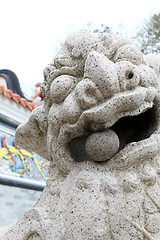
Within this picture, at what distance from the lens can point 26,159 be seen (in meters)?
3.82

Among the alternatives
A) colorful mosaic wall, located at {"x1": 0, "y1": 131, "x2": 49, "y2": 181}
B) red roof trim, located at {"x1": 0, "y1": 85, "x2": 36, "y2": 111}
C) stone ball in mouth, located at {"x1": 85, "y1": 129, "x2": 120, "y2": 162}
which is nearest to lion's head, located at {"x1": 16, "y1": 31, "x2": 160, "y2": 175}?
stone ball in mouth, located at {"x1": 85, "y1": 129, "x2": 120, "y2": 162}

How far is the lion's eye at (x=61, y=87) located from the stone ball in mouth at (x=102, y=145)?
20 centimetres

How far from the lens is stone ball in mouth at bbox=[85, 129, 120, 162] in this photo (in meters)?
1.03

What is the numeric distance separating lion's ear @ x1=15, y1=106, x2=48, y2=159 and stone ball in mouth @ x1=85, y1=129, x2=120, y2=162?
34cm

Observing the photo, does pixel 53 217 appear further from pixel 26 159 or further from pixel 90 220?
pixel 26 159

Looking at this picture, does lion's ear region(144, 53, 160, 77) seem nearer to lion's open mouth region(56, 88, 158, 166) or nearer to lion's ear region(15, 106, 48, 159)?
lion's open mouth region(56, 88, 158, 166)

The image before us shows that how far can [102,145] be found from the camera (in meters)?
1.03

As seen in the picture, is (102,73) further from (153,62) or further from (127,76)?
(153,62)

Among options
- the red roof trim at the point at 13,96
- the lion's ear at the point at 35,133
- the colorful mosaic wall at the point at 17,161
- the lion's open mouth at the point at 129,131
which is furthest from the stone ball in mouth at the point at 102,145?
the colorful mosaic wall at the point at 17,161

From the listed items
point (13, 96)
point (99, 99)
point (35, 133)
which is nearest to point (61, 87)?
point (99, 99)

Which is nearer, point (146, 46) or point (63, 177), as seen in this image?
point (63, 177)

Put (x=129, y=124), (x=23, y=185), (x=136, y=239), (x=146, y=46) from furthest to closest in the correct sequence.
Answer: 1. (x=146, y=46)
2. (x=23, y=185)
3. (x=129, y=124)
4. (x=136, y=239)

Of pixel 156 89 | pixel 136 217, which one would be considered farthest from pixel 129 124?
pixel 136 217

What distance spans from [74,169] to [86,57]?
17.3 inches
